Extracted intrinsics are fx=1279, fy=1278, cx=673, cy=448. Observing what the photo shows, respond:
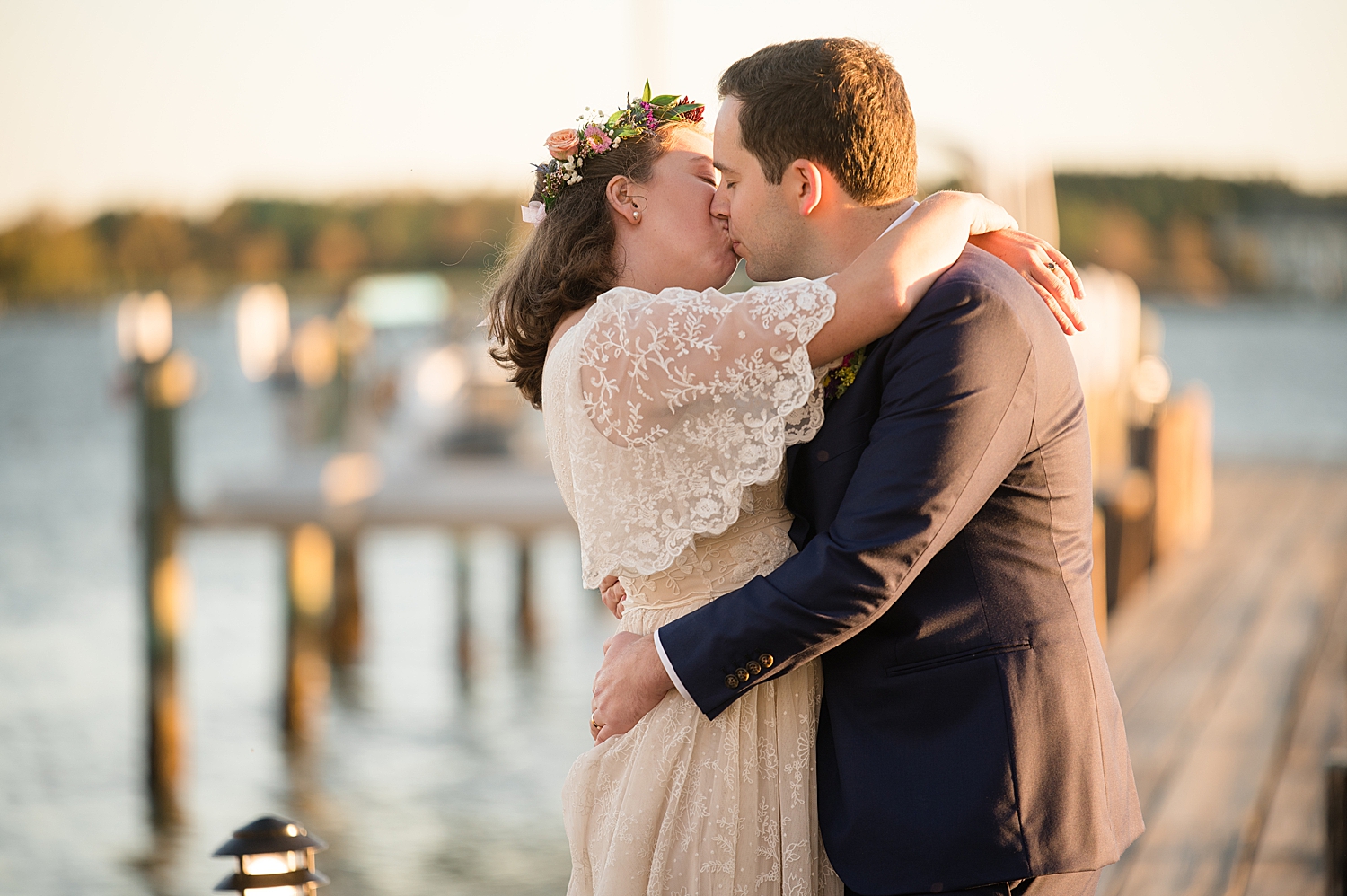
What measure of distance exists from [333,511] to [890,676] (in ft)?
36.5

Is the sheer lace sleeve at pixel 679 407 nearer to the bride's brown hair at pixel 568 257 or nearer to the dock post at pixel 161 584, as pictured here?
the bride's brown hair at pixel 568 257

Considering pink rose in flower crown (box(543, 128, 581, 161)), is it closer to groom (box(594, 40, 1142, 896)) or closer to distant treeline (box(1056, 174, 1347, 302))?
groom (box(594, 40, 1142, 896))

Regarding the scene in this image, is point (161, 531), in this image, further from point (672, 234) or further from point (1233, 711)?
point (672, 234)

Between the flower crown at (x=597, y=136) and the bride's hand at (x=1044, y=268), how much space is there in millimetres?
587

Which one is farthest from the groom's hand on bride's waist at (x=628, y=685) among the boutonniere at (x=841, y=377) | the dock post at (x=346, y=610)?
the dock post at (x=346, y=610)

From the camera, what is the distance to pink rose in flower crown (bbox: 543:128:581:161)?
2248mm

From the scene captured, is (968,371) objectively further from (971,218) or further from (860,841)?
(860,841)

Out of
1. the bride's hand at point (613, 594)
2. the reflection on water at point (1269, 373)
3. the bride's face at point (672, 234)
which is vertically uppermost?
the bride's face at point (672, 234)

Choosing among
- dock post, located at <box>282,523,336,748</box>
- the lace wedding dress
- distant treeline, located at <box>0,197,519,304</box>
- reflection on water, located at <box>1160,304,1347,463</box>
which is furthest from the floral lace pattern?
distant treeline, located at <box>0,197,519,304</box>

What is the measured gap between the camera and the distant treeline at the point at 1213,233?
Answer: 2296 cm

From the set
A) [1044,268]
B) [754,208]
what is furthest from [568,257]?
[1044,268]

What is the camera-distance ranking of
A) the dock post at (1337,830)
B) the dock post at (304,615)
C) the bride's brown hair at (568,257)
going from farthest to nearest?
the dock post at (304,615) → the dock post at (1337,830) → the bride's brown hair at (568,257)

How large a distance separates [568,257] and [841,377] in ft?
1.80

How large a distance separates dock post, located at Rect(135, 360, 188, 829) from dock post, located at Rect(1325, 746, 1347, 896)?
8.76m
